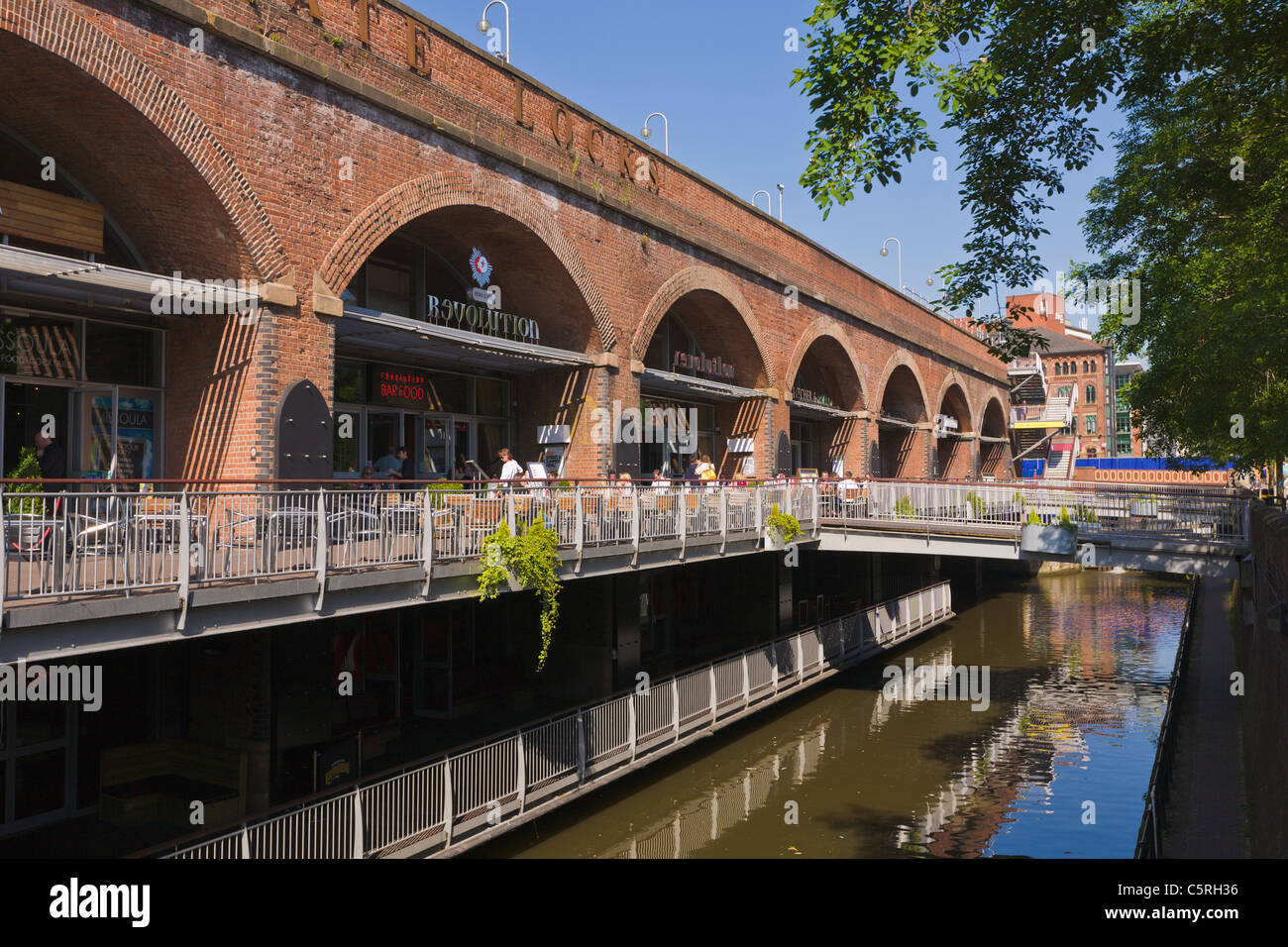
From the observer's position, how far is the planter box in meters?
18.3

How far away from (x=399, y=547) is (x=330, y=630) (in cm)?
439

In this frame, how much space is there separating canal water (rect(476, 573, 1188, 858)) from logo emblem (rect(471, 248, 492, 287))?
9.12m

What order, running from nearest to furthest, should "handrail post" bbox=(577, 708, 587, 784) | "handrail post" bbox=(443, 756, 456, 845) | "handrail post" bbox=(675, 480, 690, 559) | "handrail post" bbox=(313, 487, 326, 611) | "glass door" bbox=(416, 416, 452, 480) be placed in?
"handrail post" bbox=(313, 487, 326, 611), "handrail post" bbox=(443, 756, 456, 845), "handrail post" bbox=(577, 708, 587, 784), "handrail post" bbox=(675, 480, 690, 559), "glass door" bbox=(416, 416, 452, 480)

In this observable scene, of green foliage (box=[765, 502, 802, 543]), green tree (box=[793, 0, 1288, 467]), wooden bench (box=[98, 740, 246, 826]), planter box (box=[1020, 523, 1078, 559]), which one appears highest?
green tree (box=[793, 0, 1288, 467])

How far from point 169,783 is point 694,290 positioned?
14.8m

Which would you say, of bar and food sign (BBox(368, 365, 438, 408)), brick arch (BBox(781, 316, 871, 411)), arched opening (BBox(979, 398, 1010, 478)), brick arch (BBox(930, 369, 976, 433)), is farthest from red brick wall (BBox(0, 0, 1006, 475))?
arched opening (BBox(979, 398, 1010, 478))

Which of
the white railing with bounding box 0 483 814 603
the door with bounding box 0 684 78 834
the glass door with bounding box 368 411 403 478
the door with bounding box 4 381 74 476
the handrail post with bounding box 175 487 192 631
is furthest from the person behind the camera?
the glass door with bounding box 368 411 403 478

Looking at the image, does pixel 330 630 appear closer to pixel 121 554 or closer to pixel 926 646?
pixel 121 554

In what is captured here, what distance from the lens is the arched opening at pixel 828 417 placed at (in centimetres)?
3050

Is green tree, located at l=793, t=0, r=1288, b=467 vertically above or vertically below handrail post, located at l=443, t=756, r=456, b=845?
above

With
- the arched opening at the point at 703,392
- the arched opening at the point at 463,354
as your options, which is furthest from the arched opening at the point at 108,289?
the arched opening at the point at 703,392

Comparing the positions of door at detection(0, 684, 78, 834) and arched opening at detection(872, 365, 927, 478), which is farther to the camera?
arched opening at detection(872, 365, 927, 478)

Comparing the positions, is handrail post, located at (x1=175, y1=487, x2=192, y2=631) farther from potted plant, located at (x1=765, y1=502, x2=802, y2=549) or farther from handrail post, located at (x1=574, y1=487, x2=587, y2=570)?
potted plant, located at (x1=765, y1=502, x2=802, y2=549)

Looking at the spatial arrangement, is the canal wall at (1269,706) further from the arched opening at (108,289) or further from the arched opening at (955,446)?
the arched opening at (955,446)
